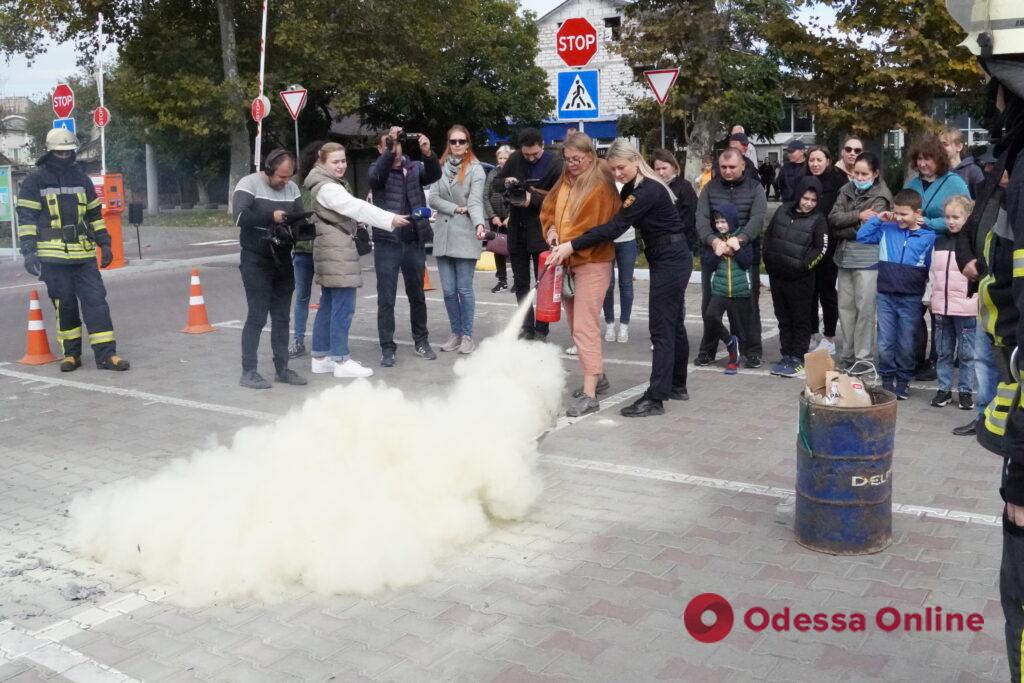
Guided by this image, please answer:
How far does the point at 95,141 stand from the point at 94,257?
125 ft

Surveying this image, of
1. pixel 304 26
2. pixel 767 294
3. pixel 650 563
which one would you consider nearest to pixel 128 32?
pixel 304 26

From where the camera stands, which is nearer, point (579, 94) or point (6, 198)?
point (579, 94)

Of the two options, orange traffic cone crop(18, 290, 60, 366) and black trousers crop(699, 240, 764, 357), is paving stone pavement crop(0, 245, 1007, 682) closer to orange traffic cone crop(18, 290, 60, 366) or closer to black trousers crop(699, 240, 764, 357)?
black trousers crop(699, 240, 764, 357)

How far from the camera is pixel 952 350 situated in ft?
25.2

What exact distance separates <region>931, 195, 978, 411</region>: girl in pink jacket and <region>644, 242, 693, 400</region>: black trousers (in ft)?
6.08

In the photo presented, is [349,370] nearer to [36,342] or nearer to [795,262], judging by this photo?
[36,342]

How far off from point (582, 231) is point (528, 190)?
6.15 feet

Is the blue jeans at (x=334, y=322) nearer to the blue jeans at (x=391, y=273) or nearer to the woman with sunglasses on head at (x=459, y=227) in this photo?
the blue jeans at (x=391, y=273)

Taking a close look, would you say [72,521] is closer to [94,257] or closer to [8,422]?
[8,422]

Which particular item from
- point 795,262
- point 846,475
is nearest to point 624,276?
point 795,262

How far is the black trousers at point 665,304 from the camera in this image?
7.49 metres

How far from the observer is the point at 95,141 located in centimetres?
4394
